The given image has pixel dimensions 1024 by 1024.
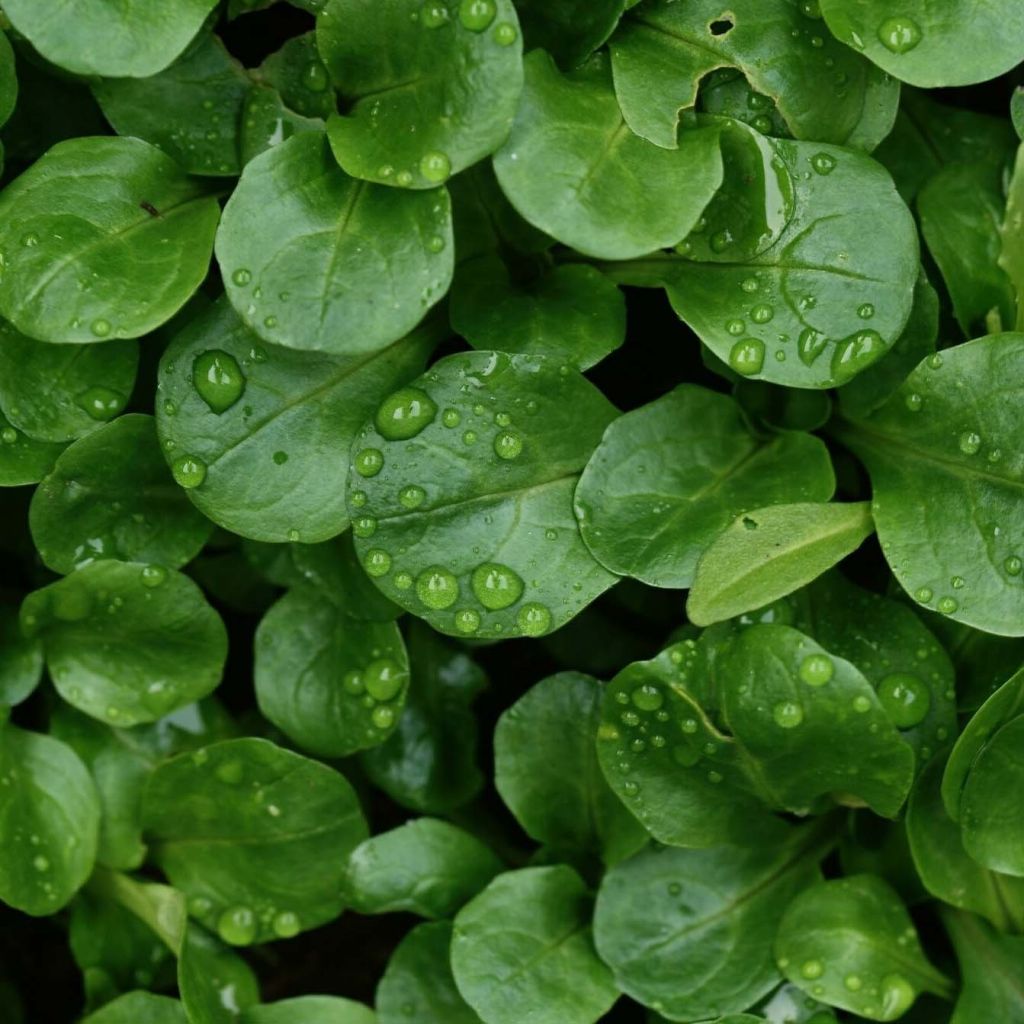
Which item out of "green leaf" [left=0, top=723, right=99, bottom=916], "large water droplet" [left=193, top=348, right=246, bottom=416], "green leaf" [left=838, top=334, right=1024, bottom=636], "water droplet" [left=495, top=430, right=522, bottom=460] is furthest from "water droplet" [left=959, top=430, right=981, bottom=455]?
"green leaf" [left=0, top=723, right=99, bottom=916]

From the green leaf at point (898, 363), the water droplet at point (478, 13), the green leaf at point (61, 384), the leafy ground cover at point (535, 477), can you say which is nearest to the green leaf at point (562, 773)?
the leafy ground cover at point (535, 477)

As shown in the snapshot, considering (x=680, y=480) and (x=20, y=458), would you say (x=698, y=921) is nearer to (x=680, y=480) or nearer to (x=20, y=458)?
(x=680, y=480)

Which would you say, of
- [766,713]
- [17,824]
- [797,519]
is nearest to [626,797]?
[766,713]

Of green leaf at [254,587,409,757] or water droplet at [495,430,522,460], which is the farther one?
green leaf at [254,587,409,757]

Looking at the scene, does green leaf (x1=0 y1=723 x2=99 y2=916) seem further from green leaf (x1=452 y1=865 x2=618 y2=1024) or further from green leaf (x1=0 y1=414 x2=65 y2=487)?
green leaf (x1=452 y1=865 x2=618 y2=1024)

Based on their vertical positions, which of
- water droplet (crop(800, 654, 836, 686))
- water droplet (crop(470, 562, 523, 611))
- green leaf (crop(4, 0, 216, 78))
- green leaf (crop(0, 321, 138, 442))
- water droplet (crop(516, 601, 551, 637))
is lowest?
water droplet (crop(800, 654, 836, 686))

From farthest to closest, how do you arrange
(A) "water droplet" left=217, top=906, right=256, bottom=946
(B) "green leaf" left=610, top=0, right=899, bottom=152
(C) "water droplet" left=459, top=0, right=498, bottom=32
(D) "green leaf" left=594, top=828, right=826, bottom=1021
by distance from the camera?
(A) "water droplet" left=217, top=906, right=256, bottom=946 → (D) "green leaf" left=594, top=828, right=826, bottom=1021 → (B) "green leaf" left=610, top=0, right=899, bottom=152 → (C) "water droplet" left=459, top=0, right=498, bottom=32

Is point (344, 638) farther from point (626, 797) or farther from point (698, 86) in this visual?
point (698, 86)
